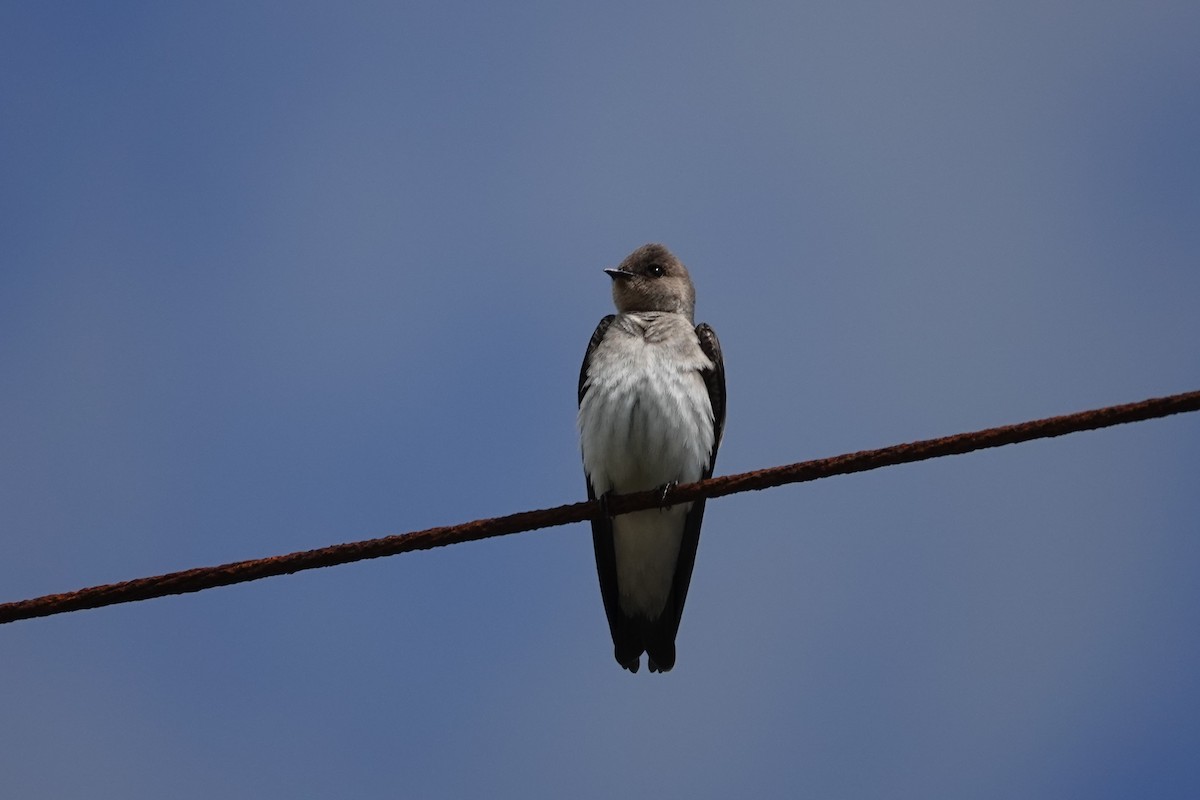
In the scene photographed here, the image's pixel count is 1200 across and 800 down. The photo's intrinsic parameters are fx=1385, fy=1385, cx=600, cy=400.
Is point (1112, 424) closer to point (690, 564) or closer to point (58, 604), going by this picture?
point (58, 604)

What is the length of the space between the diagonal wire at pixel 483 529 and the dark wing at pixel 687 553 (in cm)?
361

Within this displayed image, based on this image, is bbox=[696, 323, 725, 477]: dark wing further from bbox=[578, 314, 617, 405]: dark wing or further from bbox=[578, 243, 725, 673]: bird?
bbox=[578, 314, 617, 405]: dark wing

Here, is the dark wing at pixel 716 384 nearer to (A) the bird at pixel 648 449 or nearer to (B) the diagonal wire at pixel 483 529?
(A) the bird at pixel 648 449

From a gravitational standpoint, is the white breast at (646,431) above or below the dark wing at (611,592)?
above

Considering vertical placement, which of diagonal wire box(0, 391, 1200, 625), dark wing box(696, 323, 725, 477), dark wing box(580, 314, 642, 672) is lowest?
dark wing box(580, 314, 642, 672)

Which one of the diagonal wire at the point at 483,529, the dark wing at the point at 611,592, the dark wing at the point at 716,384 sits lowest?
the dark wing at the point at 611,592

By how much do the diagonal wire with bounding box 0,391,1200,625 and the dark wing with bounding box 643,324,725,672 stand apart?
3607 mm

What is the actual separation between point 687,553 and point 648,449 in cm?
110

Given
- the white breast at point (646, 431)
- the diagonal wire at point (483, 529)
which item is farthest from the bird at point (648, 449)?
the diagonal wire at point (483, 529)

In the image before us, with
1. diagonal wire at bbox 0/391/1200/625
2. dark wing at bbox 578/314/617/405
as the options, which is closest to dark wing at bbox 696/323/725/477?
dark wing at bbox 578/314/617/405

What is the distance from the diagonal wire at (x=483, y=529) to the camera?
4.25m

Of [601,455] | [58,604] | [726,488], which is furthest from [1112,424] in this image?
[601,455]

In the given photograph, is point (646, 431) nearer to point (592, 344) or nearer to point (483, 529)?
point (592, 344)

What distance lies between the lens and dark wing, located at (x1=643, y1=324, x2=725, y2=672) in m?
8.78
